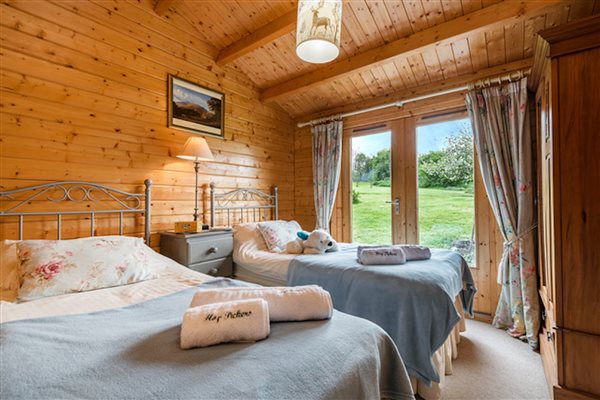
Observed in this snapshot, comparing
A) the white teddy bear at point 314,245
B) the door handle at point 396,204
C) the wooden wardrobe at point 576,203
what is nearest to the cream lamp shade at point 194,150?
the white teddy bear at point 314,245

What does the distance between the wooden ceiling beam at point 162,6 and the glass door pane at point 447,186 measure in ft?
9.57

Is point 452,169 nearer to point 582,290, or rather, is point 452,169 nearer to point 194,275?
point 582,290

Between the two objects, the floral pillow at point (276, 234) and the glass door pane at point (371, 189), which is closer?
the floral pillow at point (276, 234)

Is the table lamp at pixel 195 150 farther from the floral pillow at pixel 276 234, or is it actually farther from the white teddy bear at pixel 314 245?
the white teddy bear at pixel 314 245

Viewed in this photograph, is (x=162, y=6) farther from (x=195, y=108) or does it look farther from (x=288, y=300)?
(x=288, y=300)

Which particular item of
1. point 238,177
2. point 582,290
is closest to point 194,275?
point 238,177

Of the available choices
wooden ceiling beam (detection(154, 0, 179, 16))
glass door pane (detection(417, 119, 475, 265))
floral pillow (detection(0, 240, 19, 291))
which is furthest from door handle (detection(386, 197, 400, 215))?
floral pillow (detection(0, 240, 19, 291))

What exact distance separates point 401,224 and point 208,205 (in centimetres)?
232

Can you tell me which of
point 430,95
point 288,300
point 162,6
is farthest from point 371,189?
point 162,6

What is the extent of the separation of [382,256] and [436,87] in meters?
2.19

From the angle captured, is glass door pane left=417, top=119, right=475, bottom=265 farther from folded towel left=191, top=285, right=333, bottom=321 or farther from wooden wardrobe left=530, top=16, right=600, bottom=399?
folded towel left=191, top=285, right=333, bottom=321

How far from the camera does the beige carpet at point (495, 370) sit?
5.61ft

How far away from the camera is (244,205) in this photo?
351cm

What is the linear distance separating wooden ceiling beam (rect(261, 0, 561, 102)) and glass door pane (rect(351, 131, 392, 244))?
3.31 ft
